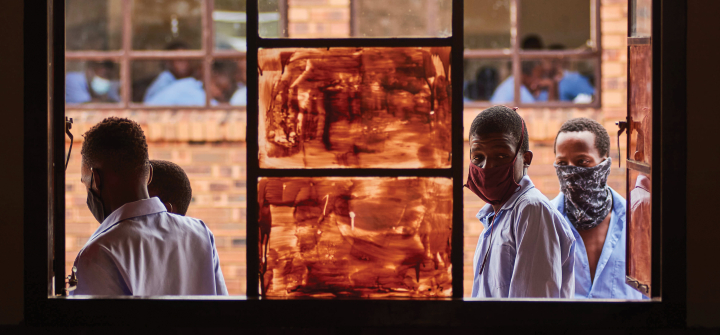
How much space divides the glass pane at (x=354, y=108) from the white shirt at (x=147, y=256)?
69cm

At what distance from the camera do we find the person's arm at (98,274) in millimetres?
1945

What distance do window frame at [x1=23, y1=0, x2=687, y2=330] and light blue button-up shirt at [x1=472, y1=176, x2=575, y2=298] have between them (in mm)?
436

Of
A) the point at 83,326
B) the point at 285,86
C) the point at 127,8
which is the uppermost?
the point at 127,8

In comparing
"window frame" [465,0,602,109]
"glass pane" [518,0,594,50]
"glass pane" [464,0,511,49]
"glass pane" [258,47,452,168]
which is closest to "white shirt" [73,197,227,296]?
"glass pane" [258,47,452,168]

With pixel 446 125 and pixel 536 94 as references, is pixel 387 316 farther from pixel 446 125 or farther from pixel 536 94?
pixel 536 94

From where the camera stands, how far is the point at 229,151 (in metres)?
4.07

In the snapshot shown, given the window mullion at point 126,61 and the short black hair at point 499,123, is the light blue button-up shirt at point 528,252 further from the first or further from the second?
the window mullion at point 126,61

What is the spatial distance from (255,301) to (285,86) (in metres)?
0.66

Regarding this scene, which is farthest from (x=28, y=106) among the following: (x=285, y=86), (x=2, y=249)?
(x=285, y=86)

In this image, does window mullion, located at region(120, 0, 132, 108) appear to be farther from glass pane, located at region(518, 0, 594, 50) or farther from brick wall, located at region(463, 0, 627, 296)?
glass pane, located at region(518, 0, 594, 50)

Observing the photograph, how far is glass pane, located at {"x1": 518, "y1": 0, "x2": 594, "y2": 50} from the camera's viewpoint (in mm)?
4051

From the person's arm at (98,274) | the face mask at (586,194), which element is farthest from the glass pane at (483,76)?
the person's arm at (98,274)

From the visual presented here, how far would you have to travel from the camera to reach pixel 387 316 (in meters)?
1.74

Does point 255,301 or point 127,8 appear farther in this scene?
point 127,8
